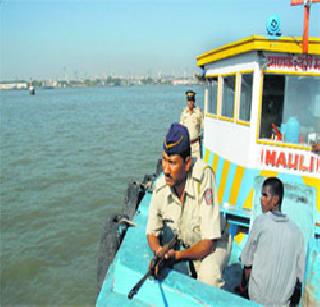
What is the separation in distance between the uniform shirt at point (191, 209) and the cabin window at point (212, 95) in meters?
4.06

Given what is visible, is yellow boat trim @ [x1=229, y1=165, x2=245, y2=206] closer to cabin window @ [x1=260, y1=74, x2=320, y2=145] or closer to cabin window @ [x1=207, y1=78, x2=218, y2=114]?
cabin window @ [x1=260, y1=74, x2=320, y2=145]

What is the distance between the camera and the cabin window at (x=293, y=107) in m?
4.72

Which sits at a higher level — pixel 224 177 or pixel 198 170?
pixel 198 170

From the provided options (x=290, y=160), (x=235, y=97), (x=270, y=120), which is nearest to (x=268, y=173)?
(x=290, y=160)

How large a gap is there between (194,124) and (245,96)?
2732 millimetres

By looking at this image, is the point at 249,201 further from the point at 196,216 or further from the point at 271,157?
the point at 196,216

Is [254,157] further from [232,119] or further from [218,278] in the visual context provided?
[218,278]

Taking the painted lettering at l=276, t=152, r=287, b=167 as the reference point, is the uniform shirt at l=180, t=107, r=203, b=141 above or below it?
above

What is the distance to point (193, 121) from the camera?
786 cm

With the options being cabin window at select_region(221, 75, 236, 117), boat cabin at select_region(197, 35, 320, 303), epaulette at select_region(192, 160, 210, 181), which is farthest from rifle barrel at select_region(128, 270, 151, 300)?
cabin window at select_region(221, 75, 236, 117)

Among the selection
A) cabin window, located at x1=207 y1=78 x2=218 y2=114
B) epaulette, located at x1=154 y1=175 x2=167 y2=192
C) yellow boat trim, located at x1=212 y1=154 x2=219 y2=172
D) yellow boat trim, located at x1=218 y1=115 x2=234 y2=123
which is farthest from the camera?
cabin window, located at x1=207 y1=78 x2=218 y2=114

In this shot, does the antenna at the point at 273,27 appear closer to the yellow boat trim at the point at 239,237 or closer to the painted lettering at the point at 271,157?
the painted lettering at the point at 271,157

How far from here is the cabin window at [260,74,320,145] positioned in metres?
4.72

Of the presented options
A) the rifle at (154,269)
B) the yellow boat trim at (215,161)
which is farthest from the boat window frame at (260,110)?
the rifle at (154,269)
